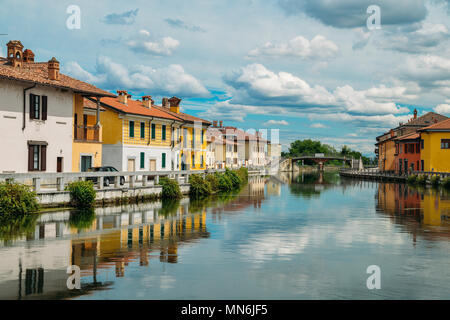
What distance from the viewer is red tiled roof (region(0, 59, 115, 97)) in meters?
28.9

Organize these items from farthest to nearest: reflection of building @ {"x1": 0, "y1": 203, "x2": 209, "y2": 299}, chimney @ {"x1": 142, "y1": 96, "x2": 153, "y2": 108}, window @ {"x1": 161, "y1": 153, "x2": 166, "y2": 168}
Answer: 1. chimney @ {"x1": 142, "y1": 96, "x2": 153, "y2": 108}
2. window @ {"x1": 161, "y1": 153, "x2": 166, "y2": 168}
3. reflection of building @ {"x1": 0, "y1": 203, "x2": 209, "y2": 299}

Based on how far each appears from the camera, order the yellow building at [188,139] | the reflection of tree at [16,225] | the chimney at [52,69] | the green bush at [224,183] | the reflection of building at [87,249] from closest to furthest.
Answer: the reflection of building at [87,249] → the reflection of tree at [16,225] → the chimney at [52,69] → the green bush at [224,183] → the yellow building at [188,139]

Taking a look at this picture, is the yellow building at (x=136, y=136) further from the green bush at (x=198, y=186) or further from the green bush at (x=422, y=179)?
the green bush at (x=422, y=179)

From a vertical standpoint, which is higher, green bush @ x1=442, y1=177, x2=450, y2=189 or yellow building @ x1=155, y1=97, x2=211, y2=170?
yellow building @ x1=155, y1=97, x2=211, y2=170

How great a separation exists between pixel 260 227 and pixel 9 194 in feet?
38.2

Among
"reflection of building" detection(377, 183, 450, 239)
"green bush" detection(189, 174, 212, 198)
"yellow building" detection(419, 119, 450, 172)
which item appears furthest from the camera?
"yellow building" detection(419, 119, 450, 172)

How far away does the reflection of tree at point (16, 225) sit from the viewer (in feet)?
59.3

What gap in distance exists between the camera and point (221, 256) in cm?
1507

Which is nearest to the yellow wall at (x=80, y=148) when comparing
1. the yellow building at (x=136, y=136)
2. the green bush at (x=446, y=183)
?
the yellow building at (x=136, y=136)

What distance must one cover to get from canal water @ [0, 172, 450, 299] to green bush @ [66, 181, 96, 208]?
119 cm

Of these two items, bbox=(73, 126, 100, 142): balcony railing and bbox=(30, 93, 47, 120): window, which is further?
bbox=(73, 126, 100, 142): balcony railing

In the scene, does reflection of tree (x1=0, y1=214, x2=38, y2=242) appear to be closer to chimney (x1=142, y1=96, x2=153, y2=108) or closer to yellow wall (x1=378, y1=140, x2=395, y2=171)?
chimney (x1=142, y1=96, x2=153, y2=108)

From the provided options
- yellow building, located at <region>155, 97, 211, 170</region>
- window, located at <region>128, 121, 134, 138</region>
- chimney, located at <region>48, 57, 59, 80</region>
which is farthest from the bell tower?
yellow building, located at <region>155, 97, 211, 170</region>

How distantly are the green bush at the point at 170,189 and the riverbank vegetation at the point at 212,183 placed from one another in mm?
3577
